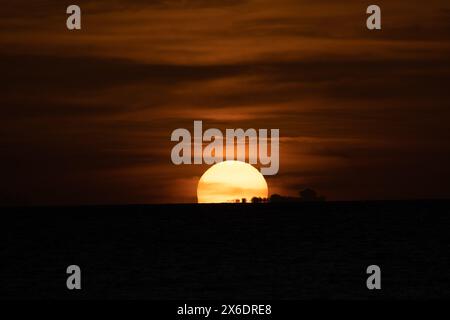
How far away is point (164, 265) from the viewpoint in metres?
74.8

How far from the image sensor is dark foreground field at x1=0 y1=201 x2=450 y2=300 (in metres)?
55.4

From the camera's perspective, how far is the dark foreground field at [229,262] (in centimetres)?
5541

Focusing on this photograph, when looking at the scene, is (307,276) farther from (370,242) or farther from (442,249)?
(370,242)

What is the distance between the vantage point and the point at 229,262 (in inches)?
3063

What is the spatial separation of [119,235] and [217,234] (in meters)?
14.3

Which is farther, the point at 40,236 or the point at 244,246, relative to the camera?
the point at 40,236
